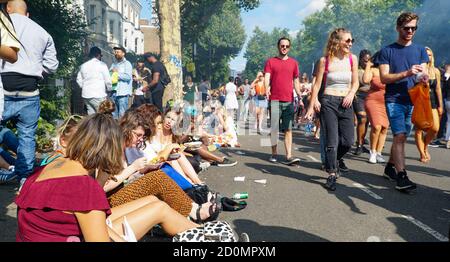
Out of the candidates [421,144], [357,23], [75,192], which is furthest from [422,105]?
[357,23]

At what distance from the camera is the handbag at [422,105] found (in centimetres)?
515

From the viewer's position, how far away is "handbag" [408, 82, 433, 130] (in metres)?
5.15

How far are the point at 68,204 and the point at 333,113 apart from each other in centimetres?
428

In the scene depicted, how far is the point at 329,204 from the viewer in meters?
4.82

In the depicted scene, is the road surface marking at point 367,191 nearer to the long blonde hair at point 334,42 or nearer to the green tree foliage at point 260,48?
the long blonde hair at point 334,42

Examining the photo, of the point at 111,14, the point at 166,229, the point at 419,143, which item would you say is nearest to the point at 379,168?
the point at 419,143

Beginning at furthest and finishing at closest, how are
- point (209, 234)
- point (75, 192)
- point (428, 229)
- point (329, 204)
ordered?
point (329, 204)
point (428, 229)
point (209, 234)
point (75, 192)

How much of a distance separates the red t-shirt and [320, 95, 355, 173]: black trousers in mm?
1944

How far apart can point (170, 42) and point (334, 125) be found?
8.48m

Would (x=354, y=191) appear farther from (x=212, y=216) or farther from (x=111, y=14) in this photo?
(x=111, y=14)

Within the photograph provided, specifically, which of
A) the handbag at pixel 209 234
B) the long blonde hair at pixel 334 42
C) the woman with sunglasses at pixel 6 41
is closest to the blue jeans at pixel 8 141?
the woman with sunglasses at pixel 6 41

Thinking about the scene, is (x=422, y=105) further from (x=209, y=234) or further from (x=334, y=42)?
(x=209, y=234)

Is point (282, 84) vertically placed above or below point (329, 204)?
above

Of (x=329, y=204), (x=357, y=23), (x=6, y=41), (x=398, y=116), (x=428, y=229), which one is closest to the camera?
(x=6, y=41)
